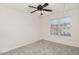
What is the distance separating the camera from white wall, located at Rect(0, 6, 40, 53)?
1.75m

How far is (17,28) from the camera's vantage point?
5.94ft

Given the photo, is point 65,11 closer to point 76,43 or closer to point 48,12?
point 48,12

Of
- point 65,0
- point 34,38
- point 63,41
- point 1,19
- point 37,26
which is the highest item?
point 65,0

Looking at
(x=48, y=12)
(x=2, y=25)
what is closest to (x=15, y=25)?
(x=2, y=25)

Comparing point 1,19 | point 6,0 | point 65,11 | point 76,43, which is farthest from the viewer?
point 76,43

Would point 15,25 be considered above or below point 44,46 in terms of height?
above

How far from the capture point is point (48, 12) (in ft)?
6.51

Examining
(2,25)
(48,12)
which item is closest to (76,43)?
(48,12)

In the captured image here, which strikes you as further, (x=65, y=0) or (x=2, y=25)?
(x=2, y=25)

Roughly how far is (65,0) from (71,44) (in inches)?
59.4

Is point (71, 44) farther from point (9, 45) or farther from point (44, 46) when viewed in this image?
point (9, 45)

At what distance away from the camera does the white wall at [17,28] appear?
5.76ft

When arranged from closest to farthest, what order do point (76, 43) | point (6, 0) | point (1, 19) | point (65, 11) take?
1. point (6, 0)
2. point (1, 19)
3. point (65, 11)
4. point (76, 43)

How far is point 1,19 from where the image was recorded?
5.79 feet
